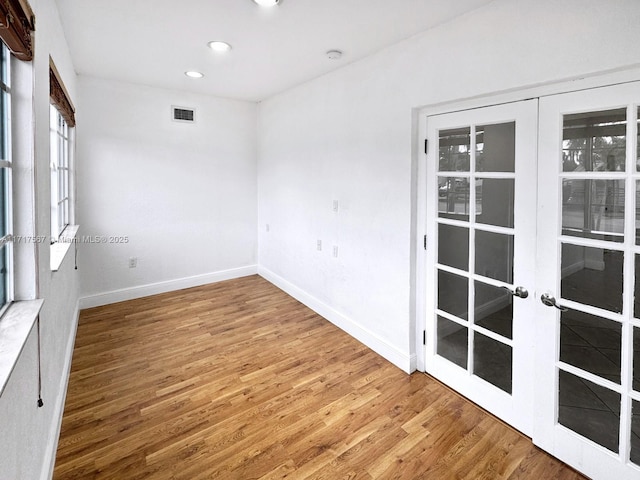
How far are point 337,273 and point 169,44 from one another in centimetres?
257

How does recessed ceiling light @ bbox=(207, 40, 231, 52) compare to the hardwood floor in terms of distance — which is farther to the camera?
recessed ceiling light @ bbox=(207, 40, 231, 52)

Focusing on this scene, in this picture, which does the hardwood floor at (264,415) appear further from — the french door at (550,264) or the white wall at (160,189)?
the white wall at (160,189)

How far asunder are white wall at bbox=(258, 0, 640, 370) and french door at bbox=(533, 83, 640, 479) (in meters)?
0.27

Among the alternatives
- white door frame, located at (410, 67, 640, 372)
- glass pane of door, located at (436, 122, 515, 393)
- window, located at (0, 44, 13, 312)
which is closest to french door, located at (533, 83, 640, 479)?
glass pane of door, located at (436, 122, 515, 393)

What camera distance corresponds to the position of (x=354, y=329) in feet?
11.0

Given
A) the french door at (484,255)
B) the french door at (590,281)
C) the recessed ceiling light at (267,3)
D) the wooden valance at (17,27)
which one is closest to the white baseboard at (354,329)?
the french door at (484,255)

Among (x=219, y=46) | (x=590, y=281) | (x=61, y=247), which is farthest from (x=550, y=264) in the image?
(x=61, y=247)

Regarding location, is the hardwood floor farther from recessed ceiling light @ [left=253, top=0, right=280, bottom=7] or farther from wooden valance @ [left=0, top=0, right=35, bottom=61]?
recessed ceiling light @ [left=253, top=0, right=280, bottom=7]

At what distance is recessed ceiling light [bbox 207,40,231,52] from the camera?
9.05ft

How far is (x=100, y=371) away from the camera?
2729 millimetres

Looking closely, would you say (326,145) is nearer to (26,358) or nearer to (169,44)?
(169,44)

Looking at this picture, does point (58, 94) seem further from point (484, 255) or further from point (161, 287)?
point (484, 255)

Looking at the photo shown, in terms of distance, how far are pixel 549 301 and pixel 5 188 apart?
2.75 metres

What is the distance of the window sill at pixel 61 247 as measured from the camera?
217 cm
